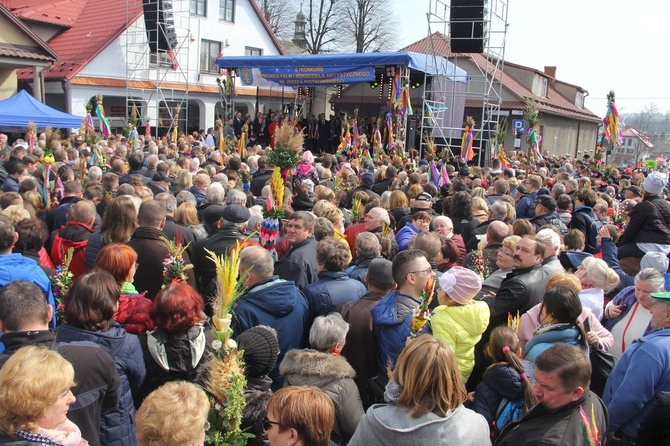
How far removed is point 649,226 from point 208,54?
90.0ft

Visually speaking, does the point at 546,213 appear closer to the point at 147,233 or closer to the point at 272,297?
the point at 272,297

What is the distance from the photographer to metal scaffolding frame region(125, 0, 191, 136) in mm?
25266

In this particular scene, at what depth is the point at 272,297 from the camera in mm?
3914

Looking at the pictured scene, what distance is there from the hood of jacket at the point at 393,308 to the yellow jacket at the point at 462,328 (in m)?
0.27

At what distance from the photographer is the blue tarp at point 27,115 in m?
15.7

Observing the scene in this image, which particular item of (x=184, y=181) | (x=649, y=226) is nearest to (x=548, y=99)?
(x=649, y=226)

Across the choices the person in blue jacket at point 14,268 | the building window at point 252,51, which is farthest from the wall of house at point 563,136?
the person in blue jacket at point 14,268

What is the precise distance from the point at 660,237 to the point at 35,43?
1979 cm

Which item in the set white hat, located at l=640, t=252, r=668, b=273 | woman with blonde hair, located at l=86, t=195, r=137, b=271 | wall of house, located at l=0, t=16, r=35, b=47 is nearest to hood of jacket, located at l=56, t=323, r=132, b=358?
woman with blonde hair, located at l=86, t=195, r=137, b=271

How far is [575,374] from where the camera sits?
2660 mm

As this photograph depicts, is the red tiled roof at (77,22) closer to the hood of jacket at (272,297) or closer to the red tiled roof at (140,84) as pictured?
the red tiled roof at (140,84)

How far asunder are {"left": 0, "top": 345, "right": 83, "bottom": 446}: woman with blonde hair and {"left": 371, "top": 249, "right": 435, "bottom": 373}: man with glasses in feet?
6.43

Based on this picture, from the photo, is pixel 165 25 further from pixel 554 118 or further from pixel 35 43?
pixel 554 118

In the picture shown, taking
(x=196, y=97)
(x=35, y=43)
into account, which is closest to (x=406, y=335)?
(x=35, y=43)
